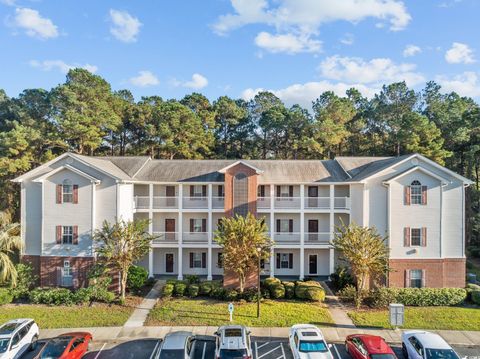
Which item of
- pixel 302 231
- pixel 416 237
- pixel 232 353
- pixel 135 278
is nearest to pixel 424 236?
pixel 416 237

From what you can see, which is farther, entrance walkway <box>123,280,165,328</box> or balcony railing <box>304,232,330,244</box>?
balcony railing <box>304,232,330,244</box>

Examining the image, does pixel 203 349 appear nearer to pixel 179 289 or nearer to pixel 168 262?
pixel 179 289

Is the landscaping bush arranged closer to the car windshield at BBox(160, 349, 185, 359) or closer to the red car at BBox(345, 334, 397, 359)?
the red car at BBox(345, 334, 397, 359)

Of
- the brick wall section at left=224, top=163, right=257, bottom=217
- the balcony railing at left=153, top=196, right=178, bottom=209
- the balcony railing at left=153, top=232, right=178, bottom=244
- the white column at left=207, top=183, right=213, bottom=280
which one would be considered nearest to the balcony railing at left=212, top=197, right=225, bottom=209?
the white column at left=207, top=183, right=213, bottom=280

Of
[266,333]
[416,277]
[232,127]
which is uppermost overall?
[232,127]

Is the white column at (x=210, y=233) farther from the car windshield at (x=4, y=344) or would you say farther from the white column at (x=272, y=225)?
the car windshield at (x=4, y=344)

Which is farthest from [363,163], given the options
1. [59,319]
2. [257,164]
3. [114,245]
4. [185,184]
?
[59,319]

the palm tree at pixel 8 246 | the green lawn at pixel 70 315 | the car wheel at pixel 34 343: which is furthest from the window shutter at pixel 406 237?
the palm tree at pixel 8 246

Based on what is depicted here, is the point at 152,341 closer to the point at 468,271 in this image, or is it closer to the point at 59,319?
the point at 59,319
